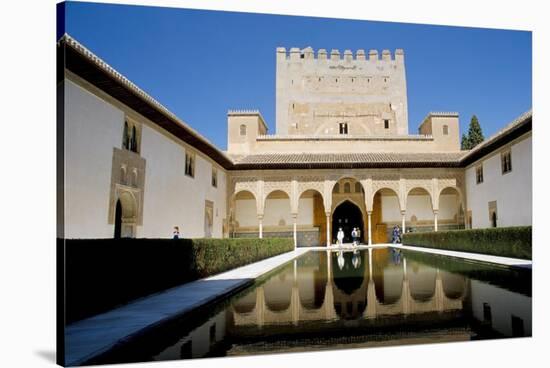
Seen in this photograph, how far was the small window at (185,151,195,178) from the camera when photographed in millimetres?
14727

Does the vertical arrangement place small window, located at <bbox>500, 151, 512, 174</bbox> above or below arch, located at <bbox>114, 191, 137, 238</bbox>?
above

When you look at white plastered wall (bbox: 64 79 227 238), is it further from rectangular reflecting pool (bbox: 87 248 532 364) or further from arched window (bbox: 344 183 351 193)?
arched window (bbox: 344 183 351 193)

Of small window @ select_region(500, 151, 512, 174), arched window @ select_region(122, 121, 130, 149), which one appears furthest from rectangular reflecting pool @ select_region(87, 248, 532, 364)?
small window @ select_region(500, 151, 512, 174)

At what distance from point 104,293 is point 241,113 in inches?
719

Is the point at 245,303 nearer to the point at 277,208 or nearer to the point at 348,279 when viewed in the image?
the point at 348,279

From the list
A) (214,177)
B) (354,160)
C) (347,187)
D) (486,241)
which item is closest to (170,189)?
(214,177)

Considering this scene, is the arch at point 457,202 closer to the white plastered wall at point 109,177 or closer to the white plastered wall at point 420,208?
the white plastered wall at point 420,208

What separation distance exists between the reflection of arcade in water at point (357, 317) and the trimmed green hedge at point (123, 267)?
1.14 metres

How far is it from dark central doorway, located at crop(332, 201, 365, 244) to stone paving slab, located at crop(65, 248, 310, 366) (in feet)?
57.3

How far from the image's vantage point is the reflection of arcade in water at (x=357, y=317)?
4586mm

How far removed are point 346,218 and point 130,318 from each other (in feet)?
67.9

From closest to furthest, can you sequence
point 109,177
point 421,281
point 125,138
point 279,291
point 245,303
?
1. point 245,303
2. point 279,291
3. point 421,281
4. point 109,177
5. point 125,138

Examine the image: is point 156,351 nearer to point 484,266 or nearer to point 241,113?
point 484,266

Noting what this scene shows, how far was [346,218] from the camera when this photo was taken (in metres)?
25.0
